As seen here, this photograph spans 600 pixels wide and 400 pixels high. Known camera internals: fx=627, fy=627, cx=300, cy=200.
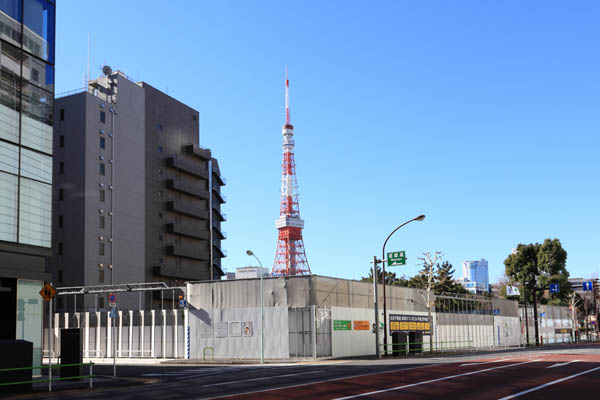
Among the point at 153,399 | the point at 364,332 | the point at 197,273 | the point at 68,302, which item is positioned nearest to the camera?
the point at 153,399

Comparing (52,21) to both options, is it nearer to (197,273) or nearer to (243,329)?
(243,329)

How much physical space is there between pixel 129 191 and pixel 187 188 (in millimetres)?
12109

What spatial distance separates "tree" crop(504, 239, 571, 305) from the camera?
91.1 metres

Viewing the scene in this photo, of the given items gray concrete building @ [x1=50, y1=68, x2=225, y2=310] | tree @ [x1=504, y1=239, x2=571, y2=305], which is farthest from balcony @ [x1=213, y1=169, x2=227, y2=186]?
tree @ [x1=504, y1=239, x2=571, y2=305]

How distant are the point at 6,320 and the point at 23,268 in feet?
7.49

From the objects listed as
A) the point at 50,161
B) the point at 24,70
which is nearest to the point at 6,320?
the point at 50,161

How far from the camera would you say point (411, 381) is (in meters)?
21.5

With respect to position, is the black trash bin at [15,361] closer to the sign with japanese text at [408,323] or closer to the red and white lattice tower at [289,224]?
the sign with japanese text at [408,323]

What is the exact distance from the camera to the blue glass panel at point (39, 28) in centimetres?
2869

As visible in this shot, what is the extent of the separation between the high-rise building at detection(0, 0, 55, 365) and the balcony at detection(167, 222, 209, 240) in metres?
63.8

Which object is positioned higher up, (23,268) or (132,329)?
(23,268)

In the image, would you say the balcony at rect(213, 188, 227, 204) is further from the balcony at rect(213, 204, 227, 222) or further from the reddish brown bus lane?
the reddish brown bus lane

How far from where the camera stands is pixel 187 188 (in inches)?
3809

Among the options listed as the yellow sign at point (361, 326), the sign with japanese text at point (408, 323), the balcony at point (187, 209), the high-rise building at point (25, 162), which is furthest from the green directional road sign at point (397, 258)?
the balcony at point (187, 209)
